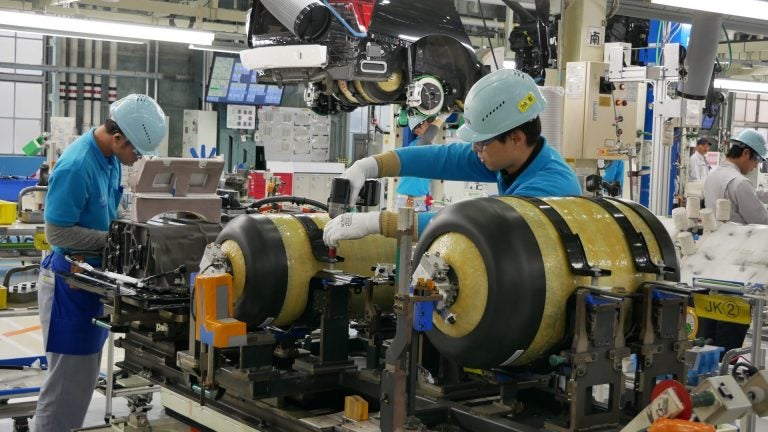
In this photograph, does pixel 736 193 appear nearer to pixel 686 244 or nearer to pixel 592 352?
pixel 686 244

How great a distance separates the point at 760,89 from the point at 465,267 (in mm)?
11119

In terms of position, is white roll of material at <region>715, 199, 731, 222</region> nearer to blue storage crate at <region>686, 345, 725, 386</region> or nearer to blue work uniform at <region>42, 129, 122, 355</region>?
blue storage crate at <region>686, 345, 725, 386</region>

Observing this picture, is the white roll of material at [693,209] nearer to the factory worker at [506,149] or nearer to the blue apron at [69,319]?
the factory worker at [506,149]

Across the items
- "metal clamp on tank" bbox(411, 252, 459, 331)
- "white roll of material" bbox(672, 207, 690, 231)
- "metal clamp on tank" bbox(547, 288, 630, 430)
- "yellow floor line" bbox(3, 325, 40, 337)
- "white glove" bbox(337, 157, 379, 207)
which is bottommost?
"yellow floor line" bbox(3, 325, 40, 337)

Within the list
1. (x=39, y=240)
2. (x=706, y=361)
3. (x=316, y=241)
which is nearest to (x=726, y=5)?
(x=706, y=361)

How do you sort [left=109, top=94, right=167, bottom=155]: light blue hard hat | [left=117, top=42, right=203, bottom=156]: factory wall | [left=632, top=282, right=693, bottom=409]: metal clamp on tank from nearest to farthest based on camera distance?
1. [left=632, top=282, right=693, bottom=409]: metal clamp on tank
2. [left=109, top=94, right=167, bottom=155]: light blue hard hat
3. [left=117, top=42, right=203, bottom=156]: factory wall

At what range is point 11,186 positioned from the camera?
410 inches

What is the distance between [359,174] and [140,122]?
1.43 metres

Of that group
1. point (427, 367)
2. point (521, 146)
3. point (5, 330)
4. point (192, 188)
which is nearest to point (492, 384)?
point (427, 367)

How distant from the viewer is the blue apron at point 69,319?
3.90 m

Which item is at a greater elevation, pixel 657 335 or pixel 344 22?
pixel 344 22

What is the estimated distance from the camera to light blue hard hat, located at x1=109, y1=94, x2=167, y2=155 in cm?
401

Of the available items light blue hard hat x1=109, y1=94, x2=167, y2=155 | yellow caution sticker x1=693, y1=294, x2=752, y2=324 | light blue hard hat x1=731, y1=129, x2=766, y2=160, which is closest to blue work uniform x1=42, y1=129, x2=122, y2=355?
light blue hard hat x1=109, y1=94, x2=167, y2=155

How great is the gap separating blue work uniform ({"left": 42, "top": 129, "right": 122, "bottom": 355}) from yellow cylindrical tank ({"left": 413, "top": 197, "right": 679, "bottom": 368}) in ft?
7.01
